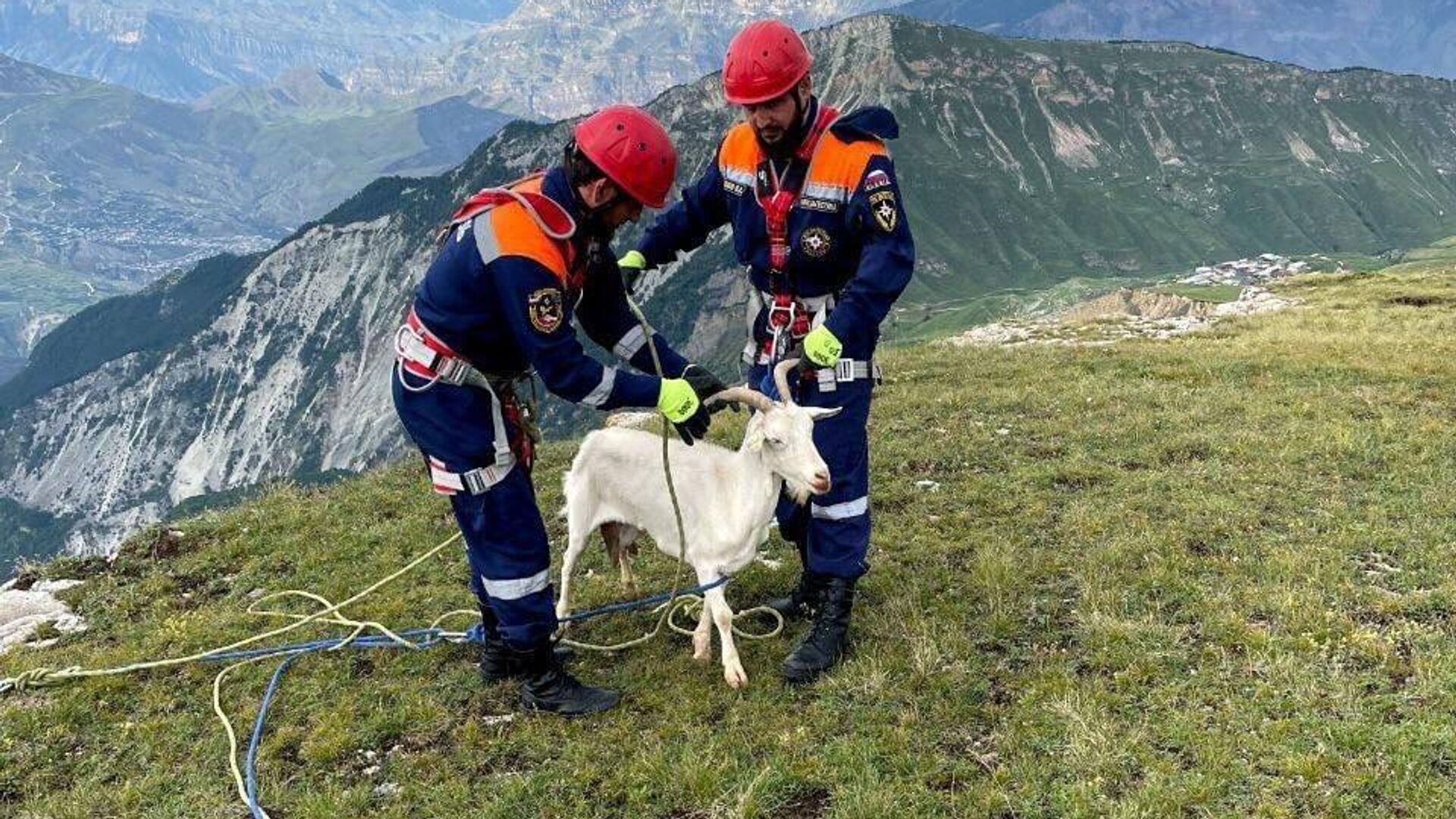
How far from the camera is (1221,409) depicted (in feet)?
51.5

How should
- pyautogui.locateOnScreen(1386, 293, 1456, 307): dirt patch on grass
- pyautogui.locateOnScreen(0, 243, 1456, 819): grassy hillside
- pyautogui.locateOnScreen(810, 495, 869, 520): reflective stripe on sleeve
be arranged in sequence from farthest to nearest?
1. pyautogui.locateOnScreen(1386, 293, 1456, 307): dirt patch on grass
2. pyautogui.locateOnScreen(810, 495, 869, 520): reflective stripe on sleeve
3. pyautogui.locateOnScreen(0, 243, 1456, 819): grassy hillside

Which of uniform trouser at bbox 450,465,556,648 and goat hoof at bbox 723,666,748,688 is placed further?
goat hoof at bbox 723,666,748,688

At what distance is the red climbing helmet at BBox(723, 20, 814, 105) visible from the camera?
7.11m

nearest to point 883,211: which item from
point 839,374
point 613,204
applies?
point 839,374

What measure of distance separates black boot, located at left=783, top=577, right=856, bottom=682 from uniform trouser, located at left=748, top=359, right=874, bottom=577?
0.18m

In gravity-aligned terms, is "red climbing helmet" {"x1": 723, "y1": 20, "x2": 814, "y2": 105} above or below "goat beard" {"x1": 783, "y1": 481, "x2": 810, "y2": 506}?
above

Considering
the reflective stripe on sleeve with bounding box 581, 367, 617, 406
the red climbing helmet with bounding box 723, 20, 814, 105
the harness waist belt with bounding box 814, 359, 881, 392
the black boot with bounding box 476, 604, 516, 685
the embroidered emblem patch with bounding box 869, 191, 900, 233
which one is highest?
the red climbing helmet with bounding box 723, 20, 814, 105

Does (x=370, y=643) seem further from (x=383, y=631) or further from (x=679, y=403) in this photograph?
(x=679, y=403)

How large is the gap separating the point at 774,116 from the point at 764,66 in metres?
0.39

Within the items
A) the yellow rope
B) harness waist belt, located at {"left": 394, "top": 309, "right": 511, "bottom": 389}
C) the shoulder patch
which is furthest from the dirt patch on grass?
the yellow rope

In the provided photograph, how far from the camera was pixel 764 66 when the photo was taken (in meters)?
7.11

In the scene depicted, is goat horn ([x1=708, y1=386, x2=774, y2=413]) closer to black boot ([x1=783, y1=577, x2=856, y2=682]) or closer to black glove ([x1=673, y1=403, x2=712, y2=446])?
black glove ([x1=673, y1=403, x2=712, y2=446])

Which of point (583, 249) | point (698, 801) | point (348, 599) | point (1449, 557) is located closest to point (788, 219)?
point (583, 249)

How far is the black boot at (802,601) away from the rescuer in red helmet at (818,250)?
0.85 feet
